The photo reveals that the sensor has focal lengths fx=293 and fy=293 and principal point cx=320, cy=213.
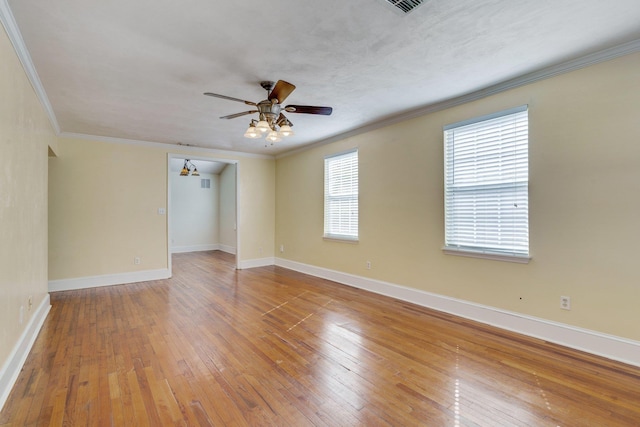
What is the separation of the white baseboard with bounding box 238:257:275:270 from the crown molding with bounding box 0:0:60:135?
4088 millimetres

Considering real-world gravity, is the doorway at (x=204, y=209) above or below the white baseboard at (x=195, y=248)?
above

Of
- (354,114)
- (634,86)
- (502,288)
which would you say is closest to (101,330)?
(354,114)

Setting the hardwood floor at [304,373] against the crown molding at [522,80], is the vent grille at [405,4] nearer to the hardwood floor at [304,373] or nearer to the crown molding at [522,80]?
the crown molding at [522,80]

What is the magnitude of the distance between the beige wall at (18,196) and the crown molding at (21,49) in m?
0.06

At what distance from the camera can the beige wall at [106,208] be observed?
4.72 metres

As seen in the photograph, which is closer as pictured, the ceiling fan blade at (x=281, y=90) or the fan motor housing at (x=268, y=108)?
the ceiling fan blade at (x=281, y=90)

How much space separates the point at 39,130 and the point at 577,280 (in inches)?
223

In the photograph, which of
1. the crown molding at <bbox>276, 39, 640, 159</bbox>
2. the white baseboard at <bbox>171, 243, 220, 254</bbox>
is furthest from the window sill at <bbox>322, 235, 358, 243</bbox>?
the white baseboard at <bbox>171, 243, 220, 254</bbox>

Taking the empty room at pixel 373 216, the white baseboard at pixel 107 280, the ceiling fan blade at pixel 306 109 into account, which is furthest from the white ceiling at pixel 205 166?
the ceiling fan blade at pixel 306 109

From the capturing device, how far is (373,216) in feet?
15.1

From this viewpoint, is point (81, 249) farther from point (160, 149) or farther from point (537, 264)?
point (537, 264)

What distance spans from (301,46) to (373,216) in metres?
2.81

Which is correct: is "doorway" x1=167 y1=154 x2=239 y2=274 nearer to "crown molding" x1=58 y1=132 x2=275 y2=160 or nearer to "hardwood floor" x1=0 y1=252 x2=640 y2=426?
"crown molding" x1=58 y1=132 x2=275 y2=160

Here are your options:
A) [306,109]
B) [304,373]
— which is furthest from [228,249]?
[304,373]
